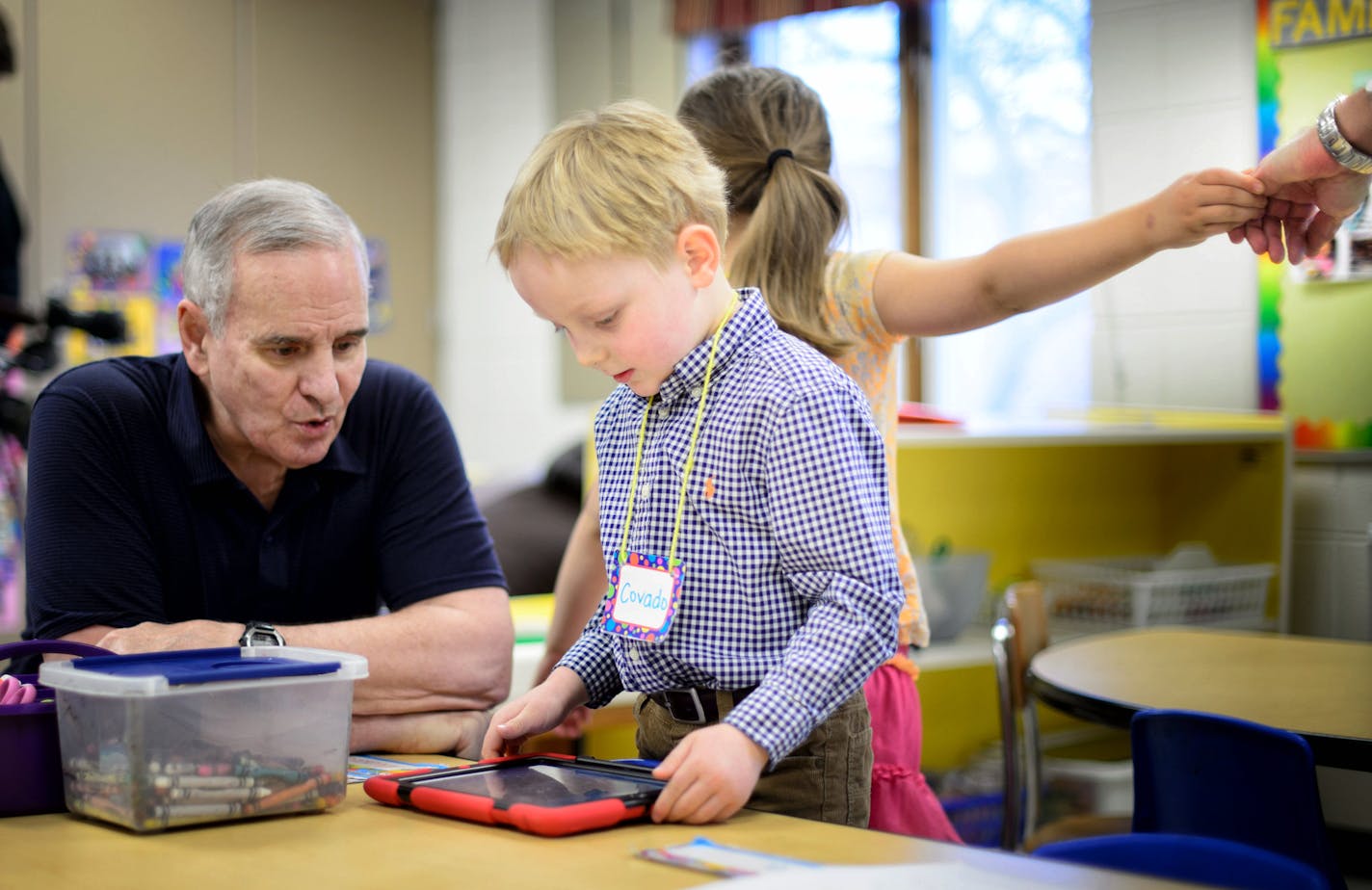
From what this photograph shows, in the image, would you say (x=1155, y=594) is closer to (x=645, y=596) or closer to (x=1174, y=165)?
(x=1174, y=165)

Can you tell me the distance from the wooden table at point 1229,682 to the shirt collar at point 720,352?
0.86 meters

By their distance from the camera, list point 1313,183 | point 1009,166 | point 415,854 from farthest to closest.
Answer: point 1009,166, point 1313,183, point 415,854

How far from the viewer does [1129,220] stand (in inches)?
57.8

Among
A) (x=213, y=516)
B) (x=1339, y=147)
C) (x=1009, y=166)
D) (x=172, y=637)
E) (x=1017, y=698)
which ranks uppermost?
(x=1009, y=166)

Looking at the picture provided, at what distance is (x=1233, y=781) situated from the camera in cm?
157

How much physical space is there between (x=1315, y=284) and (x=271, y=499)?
123 inches

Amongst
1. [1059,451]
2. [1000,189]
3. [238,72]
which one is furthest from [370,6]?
[1059,451]

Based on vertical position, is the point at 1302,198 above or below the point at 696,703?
above

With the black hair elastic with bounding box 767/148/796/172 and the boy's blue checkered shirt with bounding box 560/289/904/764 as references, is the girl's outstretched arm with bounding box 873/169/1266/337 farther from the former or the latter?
the boy's blue checkered shirt with bounding box 560/289/904/764

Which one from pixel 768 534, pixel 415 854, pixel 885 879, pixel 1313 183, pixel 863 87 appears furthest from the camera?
pixel 863 87

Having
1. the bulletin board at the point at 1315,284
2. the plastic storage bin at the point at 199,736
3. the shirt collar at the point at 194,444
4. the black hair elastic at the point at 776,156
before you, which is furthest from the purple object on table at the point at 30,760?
the bulletin board at the point at 1315,284

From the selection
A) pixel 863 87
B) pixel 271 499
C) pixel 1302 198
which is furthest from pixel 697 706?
pixel 863 87

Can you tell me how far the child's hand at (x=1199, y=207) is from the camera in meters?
1.45

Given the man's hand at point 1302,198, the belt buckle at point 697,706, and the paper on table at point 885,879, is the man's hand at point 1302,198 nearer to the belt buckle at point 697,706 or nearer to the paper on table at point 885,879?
the belt buckle at point 697,706
